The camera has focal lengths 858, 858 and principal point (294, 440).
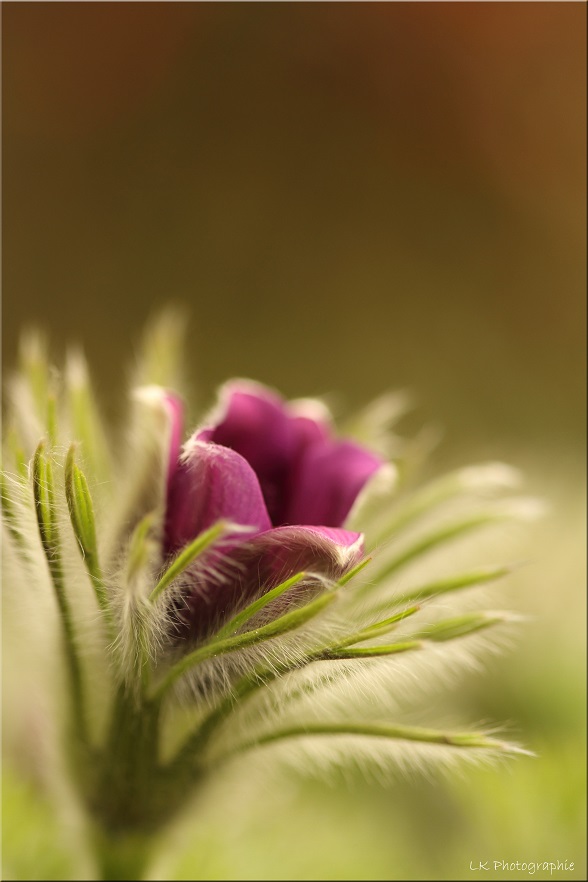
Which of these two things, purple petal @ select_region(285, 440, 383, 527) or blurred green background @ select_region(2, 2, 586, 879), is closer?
purple petal @ select_region(285, 440, 383, 527)

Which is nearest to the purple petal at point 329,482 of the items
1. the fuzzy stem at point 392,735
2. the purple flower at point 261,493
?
the purple flower at point 261,493

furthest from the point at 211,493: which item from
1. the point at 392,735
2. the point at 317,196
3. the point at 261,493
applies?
the point at 317,196

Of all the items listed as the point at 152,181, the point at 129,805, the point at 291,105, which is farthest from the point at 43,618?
the point at 291,105

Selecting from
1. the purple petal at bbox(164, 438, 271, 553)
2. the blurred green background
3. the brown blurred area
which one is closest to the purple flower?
the purple petal at bbox(164, 438, 271, 553)

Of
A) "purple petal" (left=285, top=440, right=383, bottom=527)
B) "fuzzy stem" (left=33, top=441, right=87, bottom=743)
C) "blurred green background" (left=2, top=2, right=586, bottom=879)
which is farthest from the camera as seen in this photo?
"blurred green background" (left=2, top=2, right=586, bottom=879)

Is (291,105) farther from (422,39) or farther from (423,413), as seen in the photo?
(423,413)

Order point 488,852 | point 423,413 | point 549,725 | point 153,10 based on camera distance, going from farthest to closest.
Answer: point 153,10
point 423,413
point 549,725
point 488,852

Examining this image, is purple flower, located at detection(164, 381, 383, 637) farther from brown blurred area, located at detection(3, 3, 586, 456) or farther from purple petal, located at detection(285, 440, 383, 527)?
brown blurred area, located at detection(3, 3, 586, 456)
